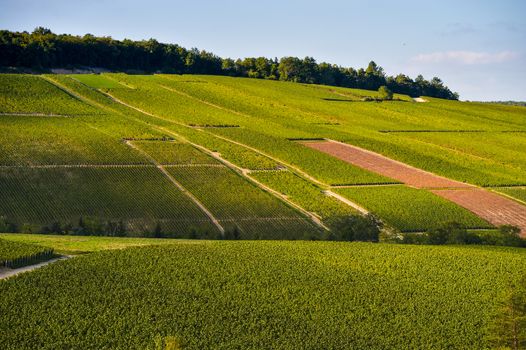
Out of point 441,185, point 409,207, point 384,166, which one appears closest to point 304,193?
point 409,207

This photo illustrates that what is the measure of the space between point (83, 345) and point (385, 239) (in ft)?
135

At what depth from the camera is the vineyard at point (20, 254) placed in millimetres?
47281

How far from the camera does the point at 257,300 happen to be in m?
43.2

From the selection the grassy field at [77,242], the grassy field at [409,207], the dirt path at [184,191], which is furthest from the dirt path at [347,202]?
the grassy field at [77,242]

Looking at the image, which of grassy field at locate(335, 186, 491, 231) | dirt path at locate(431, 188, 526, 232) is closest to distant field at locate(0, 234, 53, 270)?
grassy field at locate(335, 186, 491, 231)

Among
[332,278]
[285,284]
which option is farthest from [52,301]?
[332,278]

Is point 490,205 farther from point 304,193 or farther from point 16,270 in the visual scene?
point 16,270

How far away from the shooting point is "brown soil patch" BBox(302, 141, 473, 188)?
9506cm

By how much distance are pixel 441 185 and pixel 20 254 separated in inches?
2339

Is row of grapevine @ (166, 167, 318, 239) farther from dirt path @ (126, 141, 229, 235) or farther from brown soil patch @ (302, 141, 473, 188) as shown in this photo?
brown soil patch @ (302, 141, 473, 188)

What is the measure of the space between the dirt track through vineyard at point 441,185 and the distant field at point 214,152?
8.09ft

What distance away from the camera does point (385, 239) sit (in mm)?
71312

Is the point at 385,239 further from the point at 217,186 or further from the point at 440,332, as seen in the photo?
the point at 440,332

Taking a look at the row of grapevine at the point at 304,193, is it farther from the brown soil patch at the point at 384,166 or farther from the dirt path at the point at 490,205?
the dirt path at the point at 490,205
